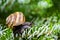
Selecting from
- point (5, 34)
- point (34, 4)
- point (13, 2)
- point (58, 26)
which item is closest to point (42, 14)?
point (34, 4)

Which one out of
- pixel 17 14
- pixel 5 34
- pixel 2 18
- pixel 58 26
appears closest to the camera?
pixel 5 34

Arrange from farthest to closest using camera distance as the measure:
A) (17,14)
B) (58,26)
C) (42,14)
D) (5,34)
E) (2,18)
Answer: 1. (42,14)
2. (2,18)
3. (17,14)
4. (58,26)
5. (5,34)

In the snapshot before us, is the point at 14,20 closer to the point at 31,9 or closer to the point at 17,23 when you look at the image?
the point at 17,23

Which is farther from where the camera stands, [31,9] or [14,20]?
[31,9]

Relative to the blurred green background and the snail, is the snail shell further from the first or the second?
the blurred green background

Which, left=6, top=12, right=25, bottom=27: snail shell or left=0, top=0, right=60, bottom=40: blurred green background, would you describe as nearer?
left=6, top=12, right=25, bottom=27: snail shell

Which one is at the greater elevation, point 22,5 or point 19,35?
point 22,5

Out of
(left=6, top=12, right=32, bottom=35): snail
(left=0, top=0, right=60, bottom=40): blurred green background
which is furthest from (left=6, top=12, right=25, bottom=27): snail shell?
(left=0, top=0, right=60, bottom=40): blurred green background

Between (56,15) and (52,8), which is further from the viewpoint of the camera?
(52,8)

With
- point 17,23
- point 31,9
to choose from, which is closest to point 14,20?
point 17,23

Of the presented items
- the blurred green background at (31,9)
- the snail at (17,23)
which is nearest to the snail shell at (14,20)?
the snail at (17,23)

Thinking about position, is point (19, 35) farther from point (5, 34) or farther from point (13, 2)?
point (13, 2)
